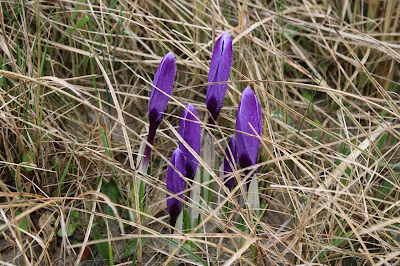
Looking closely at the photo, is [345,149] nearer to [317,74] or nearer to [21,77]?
[317,74]

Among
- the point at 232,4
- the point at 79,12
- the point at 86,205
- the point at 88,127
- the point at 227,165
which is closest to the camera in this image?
the point at 227,165

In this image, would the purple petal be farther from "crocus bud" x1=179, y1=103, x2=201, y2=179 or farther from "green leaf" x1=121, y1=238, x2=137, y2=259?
Answer: "green leaf" x1=121, y1=238, x2=137, y2=259

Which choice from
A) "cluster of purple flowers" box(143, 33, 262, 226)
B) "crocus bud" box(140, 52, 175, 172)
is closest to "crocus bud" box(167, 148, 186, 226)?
"cluster of purple flowers" box(143, 33, 262, 226)

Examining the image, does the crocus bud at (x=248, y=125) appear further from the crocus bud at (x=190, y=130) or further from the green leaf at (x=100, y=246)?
the green leaf at (x=100, y=246)

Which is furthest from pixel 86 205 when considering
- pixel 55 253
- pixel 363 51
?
pixel 363 51

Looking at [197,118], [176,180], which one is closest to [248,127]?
[197,118]

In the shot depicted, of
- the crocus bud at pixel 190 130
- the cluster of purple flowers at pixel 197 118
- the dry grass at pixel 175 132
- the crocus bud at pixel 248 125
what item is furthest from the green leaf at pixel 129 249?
the crocus bud at pixel 248 125

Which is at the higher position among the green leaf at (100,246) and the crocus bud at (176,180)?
the crocus bud at (176,180)
